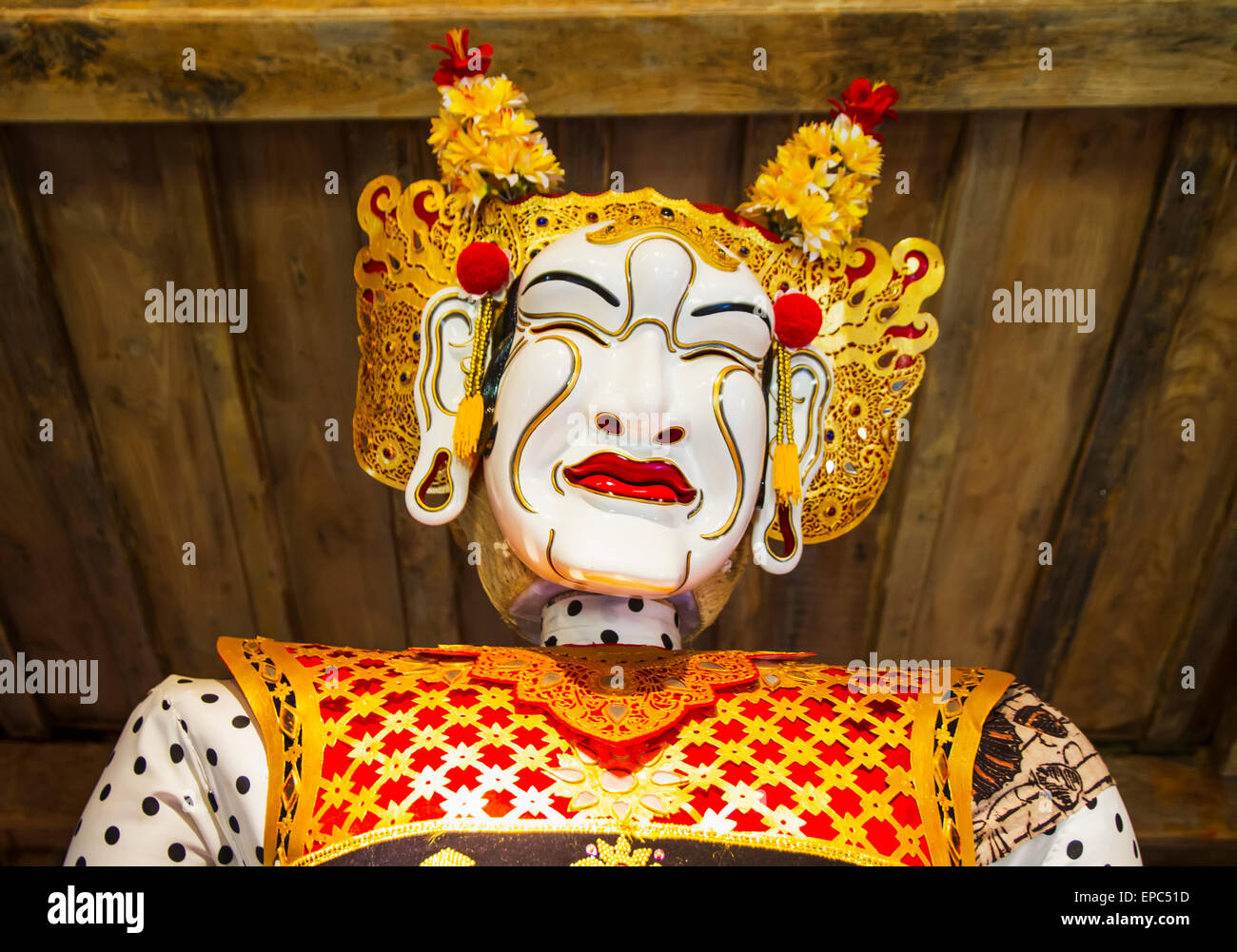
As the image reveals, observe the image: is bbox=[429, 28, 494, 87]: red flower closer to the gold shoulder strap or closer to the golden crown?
the golden crown

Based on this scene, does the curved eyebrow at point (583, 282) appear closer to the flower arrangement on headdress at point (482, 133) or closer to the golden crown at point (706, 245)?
the golden crown at point (706, 245)

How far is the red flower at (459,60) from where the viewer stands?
1.76 m

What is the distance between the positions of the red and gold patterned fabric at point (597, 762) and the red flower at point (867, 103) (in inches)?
34.3

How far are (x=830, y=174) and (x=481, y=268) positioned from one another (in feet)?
1.91

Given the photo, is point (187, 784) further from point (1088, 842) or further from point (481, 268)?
point (1088, 842)

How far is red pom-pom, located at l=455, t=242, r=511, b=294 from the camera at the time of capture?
178 cm

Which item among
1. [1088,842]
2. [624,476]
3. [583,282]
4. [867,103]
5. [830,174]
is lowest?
[1088,842]

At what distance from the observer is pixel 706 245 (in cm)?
175

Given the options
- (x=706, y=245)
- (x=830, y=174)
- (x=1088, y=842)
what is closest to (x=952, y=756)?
(x=1088, y=842)

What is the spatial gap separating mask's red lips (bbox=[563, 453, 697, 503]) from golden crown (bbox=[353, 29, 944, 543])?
0.30m

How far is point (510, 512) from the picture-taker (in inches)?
63.9

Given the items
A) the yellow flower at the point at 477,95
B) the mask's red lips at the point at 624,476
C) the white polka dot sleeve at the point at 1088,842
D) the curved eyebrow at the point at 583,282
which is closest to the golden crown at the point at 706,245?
the yellow flower at the point at 477,95
